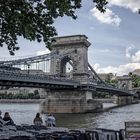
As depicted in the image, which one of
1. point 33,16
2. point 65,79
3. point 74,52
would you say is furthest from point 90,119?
point 33,16

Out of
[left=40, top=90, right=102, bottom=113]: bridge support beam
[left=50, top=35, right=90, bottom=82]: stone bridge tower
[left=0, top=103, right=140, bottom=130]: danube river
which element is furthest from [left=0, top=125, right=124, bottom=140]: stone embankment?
[left=50, top=35, right=90, bottom=82]: stone bridge tower

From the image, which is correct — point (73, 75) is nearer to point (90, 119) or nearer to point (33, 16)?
point (90, 119)

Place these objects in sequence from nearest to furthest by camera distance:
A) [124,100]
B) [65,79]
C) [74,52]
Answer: [65,79], [74,52], [124,100]

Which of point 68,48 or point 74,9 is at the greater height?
point 68,48

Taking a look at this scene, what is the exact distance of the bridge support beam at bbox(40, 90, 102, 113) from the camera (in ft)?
248

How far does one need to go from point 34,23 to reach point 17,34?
648mm

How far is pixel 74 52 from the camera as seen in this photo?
286 feet

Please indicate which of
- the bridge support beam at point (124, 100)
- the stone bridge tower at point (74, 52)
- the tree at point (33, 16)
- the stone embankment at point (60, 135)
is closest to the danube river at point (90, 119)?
the stone bridge tower at point (74, 52)

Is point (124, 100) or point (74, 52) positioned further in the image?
point (124, 100)

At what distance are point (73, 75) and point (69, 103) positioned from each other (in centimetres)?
959

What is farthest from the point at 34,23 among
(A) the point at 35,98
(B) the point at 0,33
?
(A) the point at 35,98

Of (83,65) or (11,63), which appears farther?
(83,65)

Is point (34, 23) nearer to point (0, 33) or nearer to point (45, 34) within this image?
point (45, 34)

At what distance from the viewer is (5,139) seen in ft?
39.4
